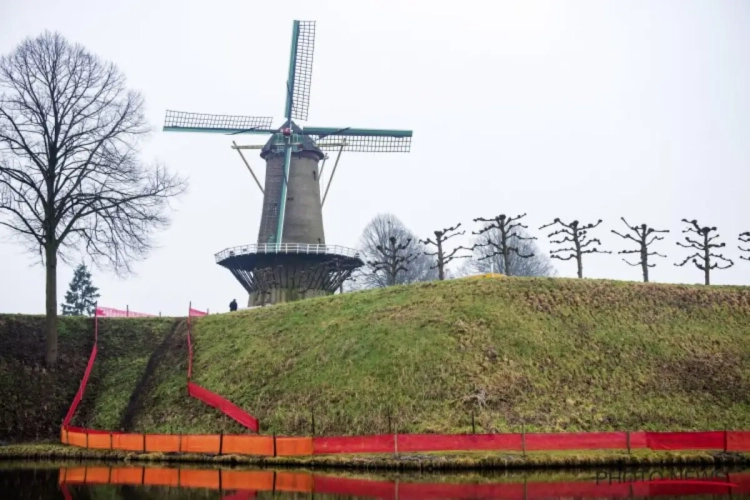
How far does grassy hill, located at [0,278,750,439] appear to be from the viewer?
29078 millimetres

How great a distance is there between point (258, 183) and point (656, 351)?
1349 inches

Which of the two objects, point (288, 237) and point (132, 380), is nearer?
point (132, 380)

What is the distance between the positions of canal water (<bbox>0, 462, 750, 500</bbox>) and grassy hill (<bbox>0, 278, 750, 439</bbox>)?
5.99 meters

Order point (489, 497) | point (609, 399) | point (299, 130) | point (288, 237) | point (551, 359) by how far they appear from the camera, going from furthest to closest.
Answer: point (299, 130) → point (288, 237) → point (551, 359) → point (609, 399) → point (489, 497)

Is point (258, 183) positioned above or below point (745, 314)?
above

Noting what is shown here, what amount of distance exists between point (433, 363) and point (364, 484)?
37.8 ft

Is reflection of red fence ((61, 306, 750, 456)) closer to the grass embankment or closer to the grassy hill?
the grassy hill

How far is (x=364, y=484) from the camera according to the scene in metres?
20.1

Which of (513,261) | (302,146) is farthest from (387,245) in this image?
(302,146)

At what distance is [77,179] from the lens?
36500 millimetres

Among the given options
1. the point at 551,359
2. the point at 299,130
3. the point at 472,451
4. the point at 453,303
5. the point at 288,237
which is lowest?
the point at 472,451

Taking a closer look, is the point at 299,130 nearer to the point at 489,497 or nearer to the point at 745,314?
the point at 745,314

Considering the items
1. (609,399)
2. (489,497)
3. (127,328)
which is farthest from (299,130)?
(489,497)

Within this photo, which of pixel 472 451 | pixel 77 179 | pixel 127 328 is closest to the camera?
pixel 472 451
